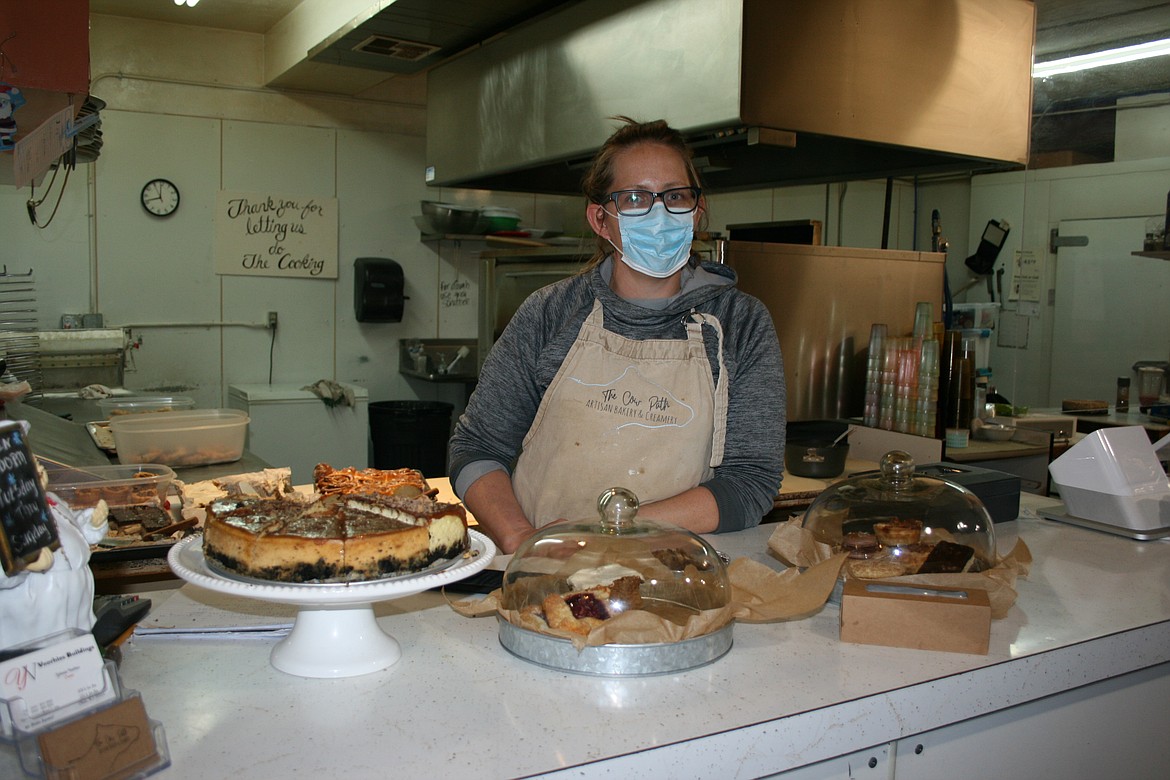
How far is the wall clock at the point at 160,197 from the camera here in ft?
17.0

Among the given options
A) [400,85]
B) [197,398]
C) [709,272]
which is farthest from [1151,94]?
[197,398]

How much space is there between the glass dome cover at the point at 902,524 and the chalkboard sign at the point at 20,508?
116 centimetres

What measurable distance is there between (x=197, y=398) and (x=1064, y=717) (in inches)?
200

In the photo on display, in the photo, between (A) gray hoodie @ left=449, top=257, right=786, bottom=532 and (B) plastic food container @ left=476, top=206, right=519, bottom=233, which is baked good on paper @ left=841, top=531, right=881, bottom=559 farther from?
(B) plastic food container @ left=476, top=206, right=519, bottom=233

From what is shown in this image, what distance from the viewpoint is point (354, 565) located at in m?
1.13

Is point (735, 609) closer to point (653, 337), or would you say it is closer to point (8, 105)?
point (653, 337)

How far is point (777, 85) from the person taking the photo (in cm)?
268

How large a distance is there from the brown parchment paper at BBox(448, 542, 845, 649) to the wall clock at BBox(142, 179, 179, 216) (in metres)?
4.56

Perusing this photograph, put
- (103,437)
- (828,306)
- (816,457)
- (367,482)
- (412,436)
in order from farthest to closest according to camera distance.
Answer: (412,436)
(828,306)
(103,437)
(816,457)
(367,482)

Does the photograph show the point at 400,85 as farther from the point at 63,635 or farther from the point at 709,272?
the point at 63,635

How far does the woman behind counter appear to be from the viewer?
2.09m

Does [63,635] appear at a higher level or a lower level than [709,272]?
lower

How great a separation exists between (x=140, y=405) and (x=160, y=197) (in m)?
1.96

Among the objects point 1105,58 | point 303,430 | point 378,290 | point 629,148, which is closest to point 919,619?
point 629,148
